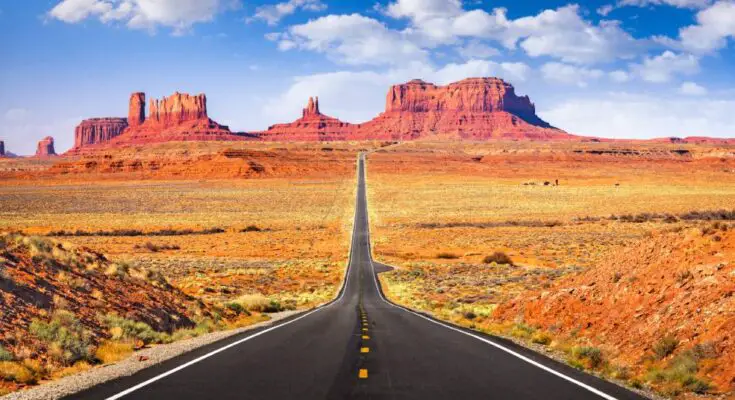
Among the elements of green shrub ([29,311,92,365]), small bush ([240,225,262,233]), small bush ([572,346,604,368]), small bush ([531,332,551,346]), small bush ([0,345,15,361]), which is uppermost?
small bush ([0,345,15,361])

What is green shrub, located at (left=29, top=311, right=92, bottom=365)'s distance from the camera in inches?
430

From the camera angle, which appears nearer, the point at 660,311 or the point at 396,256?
the point at 660,311

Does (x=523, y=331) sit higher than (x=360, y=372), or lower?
lower

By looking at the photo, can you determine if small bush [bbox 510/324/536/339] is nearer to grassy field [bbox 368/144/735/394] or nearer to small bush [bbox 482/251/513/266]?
grassy field [bbox 368/144/735/394]

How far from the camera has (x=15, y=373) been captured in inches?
366

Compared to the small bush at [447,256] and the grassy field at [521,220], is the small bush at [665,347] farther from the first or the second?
the small bush at [447,256]

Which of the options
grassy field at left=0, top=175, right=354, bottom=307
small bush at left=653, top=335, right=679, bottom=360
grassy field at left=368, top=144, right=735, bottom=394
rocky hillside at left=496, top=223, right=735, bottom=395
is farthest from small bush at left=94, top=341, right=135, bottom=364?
grassy field at left=0, top=175, right=354, bottom=307

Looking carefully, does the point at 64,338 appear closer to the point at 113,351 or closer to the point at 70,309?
the point at 113,351

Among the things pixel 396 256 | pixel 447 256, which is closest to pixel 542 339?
pixel 447 256

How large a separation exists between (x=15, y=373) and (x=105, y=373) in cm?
134

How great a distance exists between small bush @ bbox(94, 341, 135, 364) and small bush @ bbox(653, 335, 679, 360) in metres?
10.3

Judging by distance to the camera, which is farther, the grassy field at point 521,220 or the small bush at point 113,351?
the grassy field at point 521,220

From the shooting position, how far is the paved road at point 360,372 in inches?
334

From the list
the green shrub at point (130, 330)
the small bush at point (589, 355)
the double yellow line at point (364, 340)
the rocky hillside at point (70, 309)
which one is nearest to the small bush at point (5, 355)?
the rocky hillside at point (70, 309)
